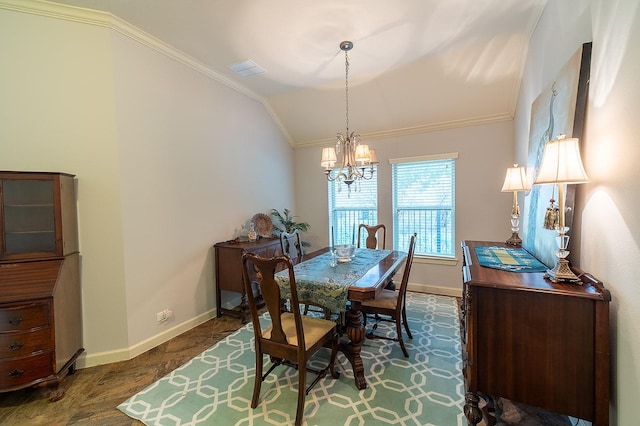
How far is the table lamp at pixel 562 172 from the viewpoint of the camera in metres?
1.35

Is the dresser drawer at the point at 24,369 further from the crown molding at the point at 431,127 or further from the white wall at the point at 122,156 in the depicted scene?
the crown molding at the point at 431,127

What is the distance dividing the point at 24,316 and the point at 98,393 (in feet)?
2.60

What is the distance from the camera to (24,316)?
2010mm

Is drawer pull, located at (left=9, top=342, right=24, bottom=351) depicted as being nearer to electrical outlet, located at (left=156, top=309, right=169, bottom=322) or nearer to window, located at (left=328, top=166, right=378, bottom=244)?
electrical outlet, located at (left=156, top=309, right=169, bottom=322)

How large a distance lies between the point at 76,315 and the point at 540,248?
3777 millimetres

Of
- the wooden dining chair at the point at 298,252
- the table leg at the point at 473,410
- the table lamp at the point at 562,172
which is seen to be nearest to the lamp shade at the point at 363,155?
the wooden dining chair at the point at 298,252

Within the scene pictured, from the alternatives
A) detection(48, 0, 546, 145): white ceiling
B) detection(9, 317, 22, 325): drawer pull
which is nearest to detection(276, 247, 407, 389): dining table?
detection(9, 317, 22, 325): drawer pull

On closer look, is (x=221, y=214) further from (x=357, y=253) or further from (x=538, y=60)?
(x=538, y=60)

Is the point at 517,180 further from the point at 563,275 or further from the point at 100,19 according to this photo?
the point at 100,19

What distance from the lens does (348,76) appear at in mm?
3619

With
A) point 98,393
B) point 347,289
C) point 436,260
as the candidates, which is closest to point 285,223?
point 436,260

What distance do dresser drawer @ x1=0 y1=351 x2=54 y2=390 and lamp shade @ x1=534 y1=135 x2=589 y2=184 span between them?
3511mm

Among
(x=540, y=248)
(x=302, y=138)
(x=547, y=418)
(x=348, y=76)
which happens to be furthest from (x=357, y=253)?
(x=302, y=138)

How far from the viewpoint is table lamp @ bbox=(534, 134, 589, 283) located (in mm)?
1352
